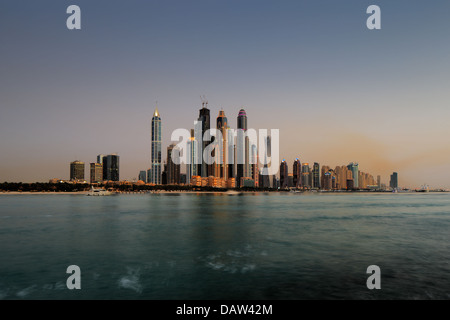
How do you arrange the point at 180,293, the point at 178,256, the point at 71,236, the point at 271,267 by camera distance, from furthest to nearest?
1. the point at 71,236
2. the point at 178,256
3. the point at 271,267
4. the point at 180,293

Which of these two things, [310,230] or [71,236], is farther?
[310,230]

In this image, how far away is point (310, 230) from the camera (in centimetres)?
6228

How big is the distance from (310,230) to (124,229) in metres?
37.9

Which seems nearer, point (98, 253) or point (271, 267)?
point (271, 267)

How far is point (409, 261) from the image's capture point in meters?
35.9

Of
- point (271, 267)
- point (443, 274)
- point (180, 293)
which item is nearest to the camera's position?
point (180, 293)

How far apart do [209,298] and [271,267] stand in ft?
35.8

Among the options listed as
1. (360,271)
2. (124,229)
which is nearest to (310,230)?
(360,271)

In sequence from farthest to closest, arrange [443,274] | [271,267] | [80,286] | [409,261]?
1. [409,261]
2. [271,267]
3. [443,274]
4. [80,286]
